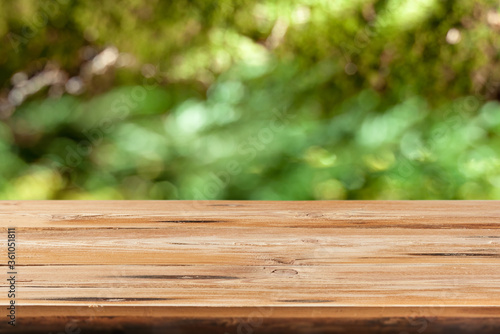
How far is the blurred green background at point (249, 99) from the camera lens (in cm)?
117

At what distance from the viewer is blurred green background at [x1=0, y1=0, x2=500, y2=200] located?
3.84 feet

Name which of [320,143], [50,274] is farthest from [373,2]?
[50,274]

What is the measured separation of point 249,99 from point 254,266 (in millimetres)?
496

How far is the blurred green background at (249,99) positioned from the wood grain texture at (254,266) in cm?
19

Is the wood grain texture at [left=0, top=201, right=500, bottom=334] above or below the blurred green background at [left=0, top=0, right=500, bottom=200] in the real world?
below

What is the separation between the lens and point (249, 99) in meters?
1.25

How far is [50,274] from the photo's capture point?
90 centimetres

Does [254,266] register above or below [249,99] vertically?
below

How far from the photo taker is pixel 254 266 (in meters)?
0.92

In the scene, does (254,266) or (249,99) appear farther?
(249,99)

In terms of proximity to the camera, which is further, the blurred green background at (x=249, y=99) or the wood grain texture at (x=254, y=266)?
the blurred green background at (x=249, y=99)

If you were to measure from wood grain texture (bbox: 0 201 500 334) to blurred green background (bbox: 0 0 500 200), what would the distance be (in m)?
0.19

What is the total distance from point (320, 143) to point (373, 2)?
424mm

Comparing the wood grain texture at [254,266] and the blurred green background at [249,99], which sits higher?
the blurred green background at [249,99]
